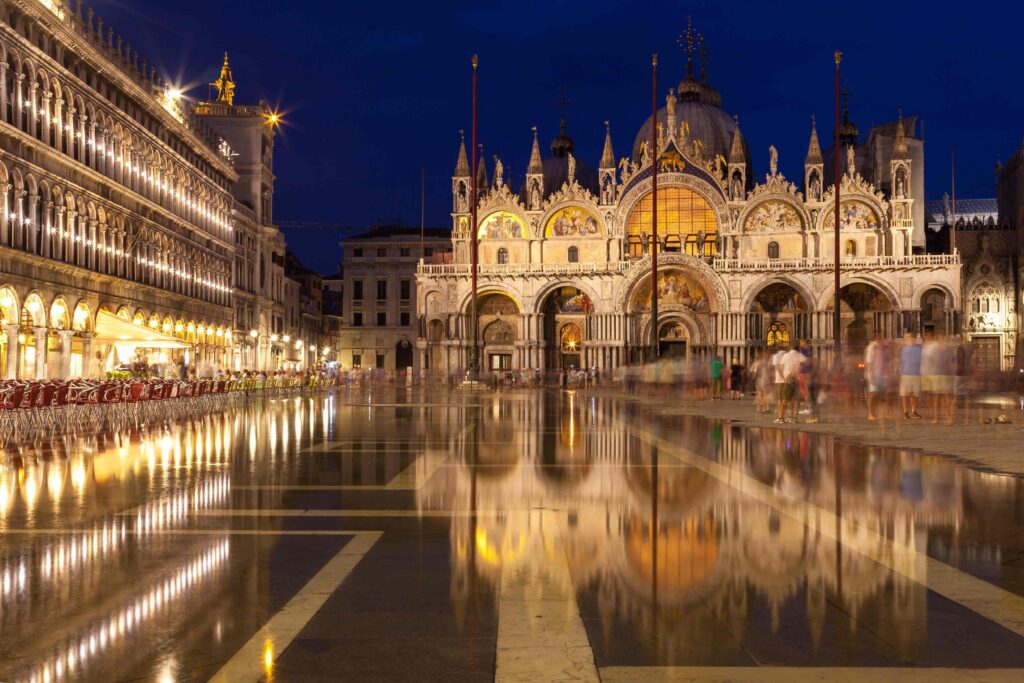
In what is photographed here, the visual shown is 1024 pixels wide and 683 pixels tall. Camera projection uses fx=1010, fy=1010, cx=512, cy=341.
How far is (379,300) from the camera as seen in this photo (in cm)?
10019

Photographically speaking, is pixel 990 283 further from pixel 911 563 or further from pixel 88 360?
pixel 911 563

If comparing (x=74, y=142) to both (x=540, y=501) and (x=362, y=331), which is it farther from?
(x=362, y=331)

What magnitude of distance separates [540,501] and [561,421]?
15.8 m

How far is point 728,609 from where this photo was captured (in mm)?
6055

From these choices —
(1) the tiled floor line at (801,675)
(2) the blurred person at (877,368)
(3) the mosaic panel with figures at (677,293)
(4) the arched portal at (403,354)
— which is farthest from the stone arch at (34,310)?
(4) the arched portal at (403,354)

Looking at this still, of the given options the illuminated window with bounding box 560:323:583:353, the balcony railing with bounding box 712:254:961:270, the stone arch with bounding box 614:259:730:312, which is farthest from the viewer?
the illuminated window with bounding box 560:323:583:353

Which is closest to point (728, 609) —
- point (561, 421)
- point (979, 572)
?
point (979, 572)

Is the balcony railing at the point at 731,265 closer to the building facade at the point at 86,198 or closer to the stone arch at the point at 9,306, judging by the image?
the building facade at the point at 86,198

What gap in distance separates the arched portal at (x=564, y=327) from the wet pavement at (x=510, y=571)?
2505 inches

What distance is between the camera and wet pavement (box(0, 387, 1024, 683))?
16.7 ft

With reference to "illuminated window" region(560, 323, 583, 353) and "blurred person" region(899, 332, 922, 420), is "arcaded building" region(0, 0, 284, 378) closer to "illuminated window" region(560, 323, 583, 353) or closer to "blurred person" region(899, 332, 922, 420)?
"blurred person" region(899, 332, 922, 420)

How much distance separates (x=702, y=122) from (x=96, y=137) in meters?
56.0

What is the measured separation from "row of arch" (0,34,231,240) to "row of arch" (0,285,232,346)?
5.94m

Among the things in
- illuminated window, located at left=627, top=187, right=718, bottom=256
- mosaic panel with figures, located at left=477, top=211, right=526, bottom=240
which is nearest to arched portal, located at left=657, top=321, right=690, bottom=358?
illuminated window, located at left=627, top=187, right=718, bottom=256
